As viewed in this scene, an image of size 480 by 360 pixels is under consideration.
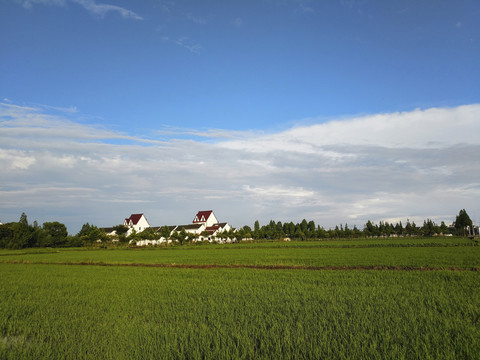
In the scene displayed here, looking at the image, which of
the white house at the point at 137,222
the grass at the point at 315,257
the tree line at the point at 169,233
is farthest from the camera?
the white house at the point at 137,222

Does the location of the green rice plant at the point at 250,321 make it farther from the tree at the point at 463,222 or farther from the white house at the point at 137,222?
the tree at the point at 463,222

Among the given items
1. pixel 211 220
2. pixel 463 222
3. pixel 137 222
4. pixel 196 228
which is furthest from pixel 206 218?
pixel 463 222

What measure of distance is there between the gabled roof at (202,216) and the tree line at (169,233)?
40.9 ft

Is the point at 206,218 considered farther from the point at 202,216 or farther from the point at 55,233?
the point at 55,233

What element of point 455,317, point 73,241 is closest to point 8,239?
point 73,241

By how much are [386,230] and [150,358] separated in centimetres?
12763

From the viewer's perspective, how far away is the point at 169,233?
303 feet

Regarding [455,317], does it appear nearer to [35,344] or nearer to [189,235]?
[35,344]

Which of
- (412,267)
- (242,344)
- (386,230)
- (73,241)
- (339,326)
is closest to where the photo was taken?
(242,344)

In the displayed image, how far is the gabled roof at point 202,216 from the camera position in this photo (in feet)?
350

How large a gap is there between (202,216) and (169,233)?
17.0m

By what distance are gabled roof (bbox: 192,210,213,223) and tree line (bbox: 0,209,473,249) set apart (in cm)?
1248

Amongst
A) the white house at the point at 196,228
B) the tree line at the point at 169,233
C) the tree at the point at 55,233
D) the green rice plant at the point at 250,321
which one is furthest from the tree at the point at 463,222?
the tree at the point at 55,233

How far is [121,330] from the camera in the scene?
8.20 metres
